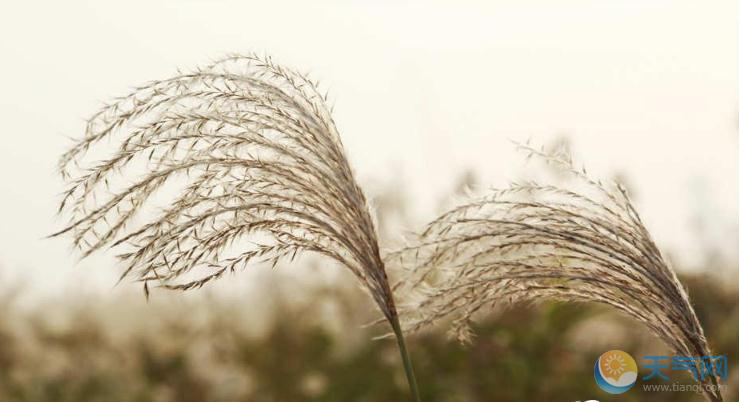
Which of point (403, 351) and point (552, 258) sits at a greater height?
point (552, 258)

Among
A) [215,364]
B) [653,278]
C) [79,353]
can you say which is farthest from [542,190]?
[79,353]


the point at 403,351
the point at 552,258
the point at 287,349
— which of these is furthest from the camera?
the point at 287,349

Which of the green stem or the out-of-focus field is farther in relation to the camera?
the out-of-focus field

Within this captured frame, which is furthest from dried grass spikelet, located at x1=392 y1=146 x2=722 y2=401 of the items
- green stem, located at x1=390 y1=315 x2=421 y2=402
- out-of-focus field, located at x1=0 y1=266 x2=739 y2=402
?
out-of-focus field, located at x1=0 y1=266 x2=739 y2=402

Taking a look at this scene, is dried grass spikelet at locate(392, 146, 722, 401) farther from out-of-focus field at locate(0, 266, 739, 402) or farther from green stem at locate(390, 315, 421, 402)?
out-of-focus field at locate(0, 266, 739, 402)

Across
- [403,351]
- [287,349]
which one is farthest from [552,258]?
[287,349]

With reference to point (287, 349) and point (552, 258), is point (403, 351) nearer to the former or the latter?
point (552, 258)
